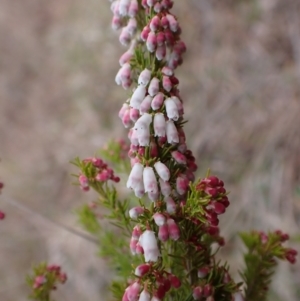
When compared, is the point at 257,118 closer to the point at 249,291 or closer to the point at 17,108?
the point at 249,291

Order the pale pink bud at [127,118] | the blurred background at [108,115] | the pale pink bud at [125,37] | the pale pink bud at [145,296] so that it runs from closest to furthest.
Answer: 1. the pale pink bud at [145,296]
2. the pale pink bud at [127,118]
3. the pale pink bud at [125,37]
4. the blurred background at [108,115]

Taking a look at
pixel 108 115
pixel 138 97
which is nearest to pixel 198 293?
pixel 138 97

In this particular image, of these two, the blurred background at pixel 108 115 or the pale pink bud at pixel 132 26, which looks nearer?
the pale pink bud at pixel 132 26

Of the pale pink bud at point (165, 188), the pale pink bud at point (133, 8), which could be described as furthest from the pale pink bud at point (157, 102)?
the pale pink bud at point (133, 8)

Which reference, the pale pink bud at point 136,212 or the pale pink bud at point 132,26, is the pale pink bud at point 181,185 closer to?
the pale pink bud at point 136,212

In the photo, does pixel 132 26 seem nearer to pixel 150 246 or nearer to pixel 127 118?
pixel 127 118

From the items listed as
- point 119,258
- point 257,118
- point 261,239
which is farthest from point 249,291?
point 257,118

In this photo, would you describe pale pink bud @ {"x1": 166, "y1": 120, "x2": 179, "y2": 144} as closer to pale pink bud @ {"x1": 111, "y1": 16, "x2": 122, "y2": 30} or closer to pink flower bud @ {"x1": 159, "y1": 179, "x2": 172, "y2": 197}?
pink flower bud @ {"x1": 159, "y1": 179, "x2": 172, "y2": 197}
